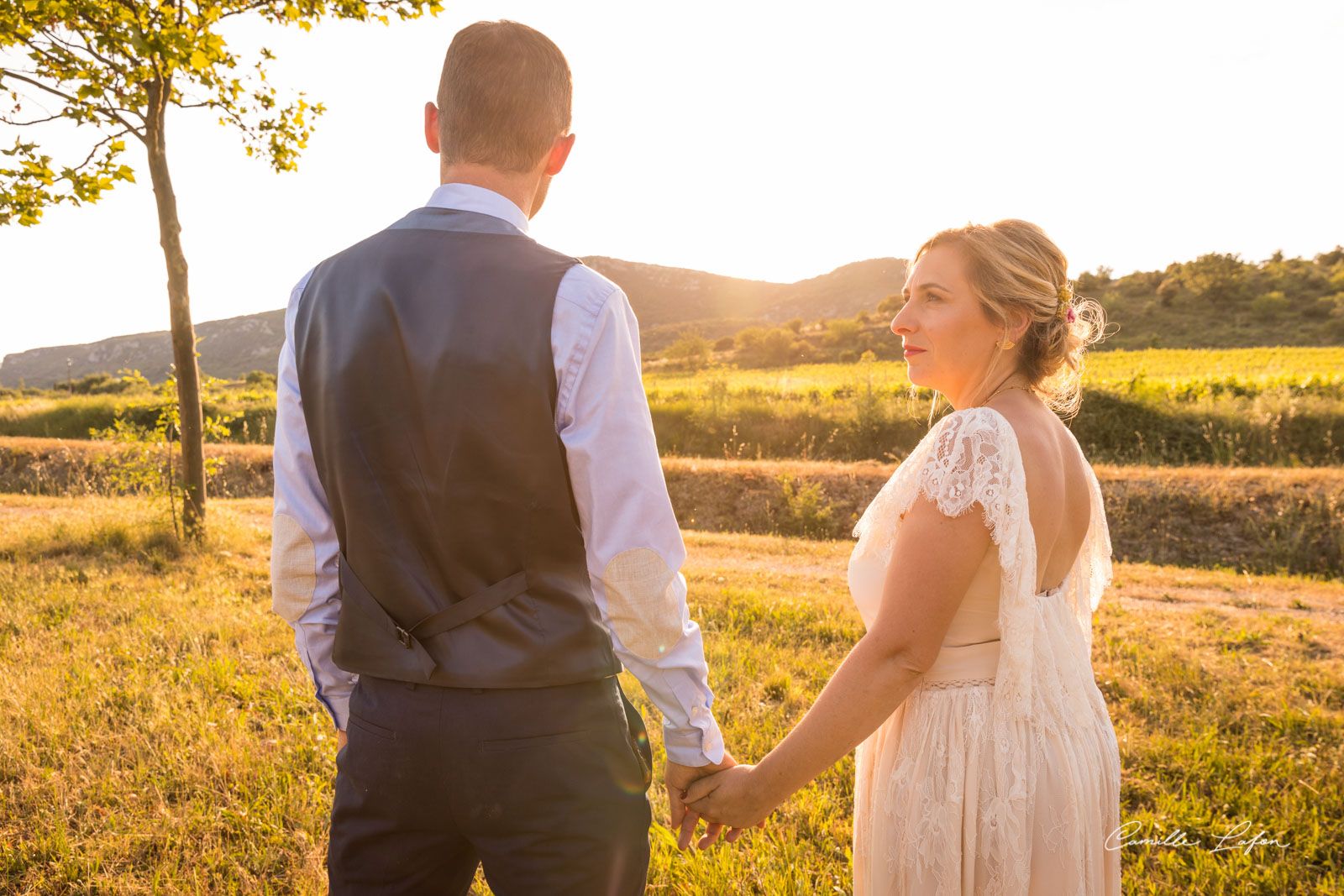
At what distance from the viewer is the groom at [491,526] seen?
4.73 feet

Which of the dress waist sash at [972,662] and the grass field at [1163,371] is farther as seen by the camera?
the grass field at [1163,371]

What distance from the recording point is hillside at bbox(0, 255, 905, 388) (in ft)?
315

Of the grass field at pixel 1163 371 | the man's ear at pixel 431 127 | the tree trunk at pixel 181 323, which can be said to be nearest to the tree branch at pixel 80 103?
the tree trunk at pixel 181 323

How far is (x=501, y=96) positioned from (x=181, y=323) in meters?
7.91

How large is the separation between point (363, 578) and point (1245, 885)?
3468 mm

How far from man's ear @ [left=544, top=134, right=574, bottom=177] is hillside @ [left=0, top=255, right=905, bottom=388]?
8534 cm

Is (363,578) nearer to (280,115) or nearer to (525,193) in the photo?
(525,193)

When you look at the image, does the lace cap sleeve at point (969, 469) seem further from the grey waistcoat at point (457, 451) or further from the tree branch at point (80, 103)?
the tree branch at point (80, 103)

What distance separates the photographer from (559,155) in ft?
5.58


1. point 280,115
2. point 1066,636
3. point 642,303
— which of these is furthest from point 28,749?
point 642,303

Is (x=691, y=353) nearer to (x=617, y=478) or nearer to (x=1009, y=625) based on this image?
(x=1009, y=625)

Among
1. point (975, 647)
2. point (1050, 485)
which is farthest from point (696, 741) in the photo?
point (1050, 485)

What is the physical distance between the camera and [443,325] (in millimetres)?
1421

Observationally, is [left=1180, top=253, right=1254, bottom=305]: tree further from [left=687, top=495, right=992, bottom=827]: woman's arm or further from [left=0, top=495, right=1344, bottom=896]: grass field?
[left=687, top=495, right=992, bottom=827]: woman's arm
